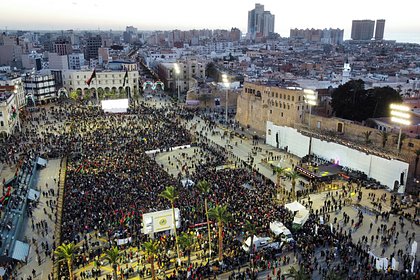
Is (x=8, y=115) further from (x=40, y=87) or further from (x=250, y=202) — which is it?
(x=250, y=202)

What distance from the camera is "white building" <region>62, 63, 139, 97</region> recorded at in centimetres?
8869

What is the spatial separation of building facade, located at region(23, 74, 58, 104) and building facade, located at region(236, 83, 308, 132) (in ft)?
144

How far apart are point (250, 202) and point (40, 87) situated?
64847 mm

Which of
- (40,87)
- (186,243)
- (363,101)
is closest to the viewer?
(186,243)

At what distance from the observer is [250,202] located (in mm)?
31969

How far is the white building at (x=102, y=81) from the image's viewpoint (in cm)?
8869

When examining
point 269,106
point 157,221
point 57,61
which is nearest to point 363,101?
point 269,106

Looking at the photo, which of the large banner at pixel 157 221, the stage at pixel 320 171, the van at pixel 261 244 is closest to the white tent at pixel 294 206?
the van at pixel 261 244

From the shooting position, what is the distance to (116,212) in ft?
99.4

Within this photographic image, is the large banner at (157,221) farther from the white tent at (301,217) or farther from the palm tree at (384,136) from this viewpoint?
the palm tree at (384,136)

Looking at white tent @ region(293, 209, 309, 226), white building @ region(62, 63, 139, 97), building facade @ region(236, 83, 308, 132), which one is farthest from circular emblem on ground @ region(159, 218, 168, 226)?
white building @ region(62, 63, 139, 97)

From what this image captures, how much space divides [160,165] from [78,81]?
182 feet

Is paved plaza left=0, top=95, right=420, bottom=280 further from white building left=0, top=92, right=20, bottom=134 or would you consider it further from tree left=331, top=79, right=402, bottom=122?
white building left=0, top=92, right=20, bottom=134

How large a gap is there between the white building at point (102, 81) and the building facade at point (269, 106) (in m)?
35.7
